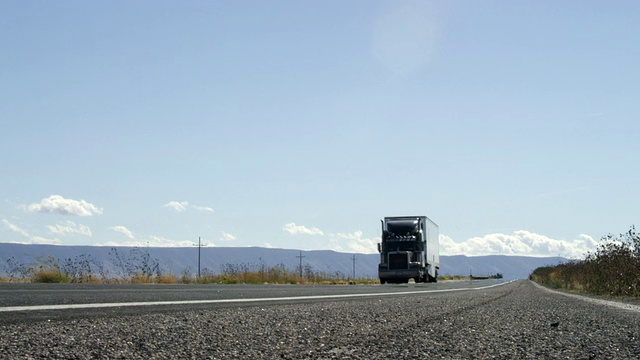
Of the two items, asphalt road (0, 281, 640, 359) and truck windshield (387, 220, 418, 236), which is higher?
truck windshield (387, 220, 418, 236)

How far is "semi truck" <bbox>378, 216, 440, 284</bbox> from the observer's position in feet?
127

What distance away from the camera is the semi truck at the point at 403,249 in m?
38.6

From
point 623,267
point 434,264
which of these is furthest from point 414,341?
point 434,264

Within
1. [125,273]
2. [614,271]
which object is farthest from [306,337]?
[125,273]

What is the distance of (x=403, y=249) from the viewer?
129 feet

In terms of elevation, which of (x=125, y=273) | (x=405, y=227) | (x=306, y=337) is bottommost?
(x=306, y=337)

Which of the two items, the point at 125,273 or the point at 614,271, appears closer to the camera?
the point at 614,271

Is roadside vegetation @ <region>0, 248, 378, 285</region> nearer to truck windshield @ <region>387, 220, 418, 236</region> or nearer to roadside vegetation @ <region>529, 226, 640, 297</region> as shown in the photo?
truck windshield @ <region>387, 220, 418, 236</region>

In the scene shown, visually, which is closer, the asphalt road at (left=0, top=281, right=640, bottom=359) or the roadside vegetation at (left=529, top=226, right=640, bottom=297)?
the asphalt road at (left=0, top=281, right=640, bottom=359)

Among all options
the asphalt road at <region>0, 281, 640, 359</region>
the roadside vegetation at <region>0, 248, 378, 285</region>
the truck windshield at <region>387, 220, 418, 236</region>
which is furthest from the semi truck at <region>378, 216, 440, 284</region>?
the asphalt road at <region>0, 281, 640, 359</region>

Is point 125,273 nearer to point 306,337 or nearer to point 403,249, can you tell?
point 403,249

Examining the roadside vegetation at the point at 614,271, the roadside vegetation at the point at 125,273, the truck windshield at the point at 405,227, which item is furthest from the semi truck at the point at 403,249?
the roadside vegetation at the point at 614,271

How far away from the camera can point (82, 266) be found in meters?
24.1

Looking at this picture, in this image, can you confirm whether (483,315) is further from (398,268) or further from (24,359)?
(398,268)
